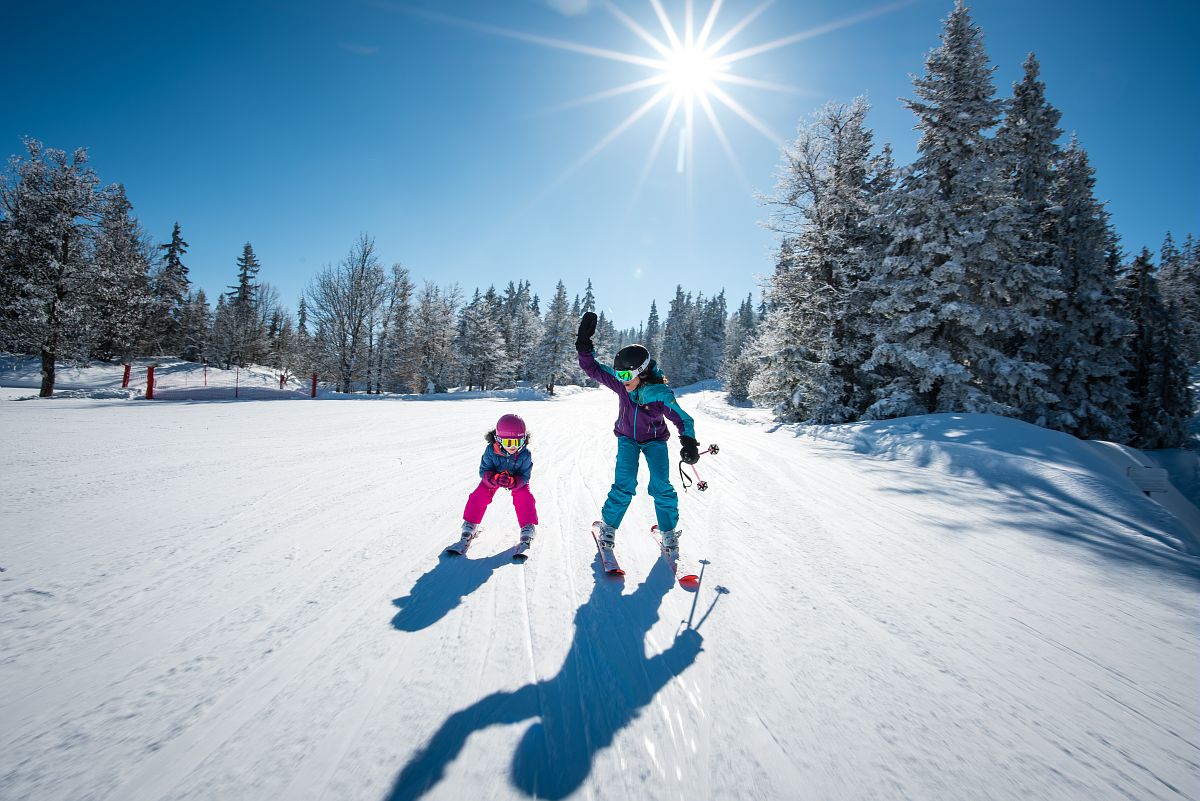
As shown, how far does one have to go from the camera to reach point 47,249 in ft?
54.0

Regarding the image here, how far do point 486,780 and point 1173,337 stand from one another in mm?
30887

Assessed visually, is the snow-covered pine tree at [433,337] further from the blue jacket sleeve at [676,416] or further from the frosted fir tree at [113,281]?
the blue jacket sleeve at [676,416]

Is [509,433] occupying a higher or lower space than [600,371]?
lower

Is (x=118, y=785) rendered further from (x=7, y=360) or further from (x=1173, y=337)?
(x=7, y=360)

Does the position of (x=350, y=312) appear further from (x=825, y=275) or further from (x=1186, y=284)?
(x=1186, y=284)

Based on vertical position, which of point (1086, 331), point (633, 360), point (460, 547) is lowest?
point (460, 547)

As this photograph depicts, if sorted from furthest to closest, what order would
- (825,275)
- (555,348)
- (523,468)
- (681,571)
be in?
1. (555,348)
2. (825,275)
3. (523,468)
4. (681,571)

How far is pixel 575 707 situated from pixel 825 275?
54.9 feet

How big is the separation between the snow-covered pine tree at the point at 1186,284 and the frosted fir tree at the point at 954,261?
103 ft

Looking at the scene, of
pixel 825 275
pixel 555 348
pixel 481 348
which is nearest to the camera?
pixel 825 275

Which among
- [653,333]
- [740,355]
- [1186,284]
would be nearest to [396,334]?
[740,355]

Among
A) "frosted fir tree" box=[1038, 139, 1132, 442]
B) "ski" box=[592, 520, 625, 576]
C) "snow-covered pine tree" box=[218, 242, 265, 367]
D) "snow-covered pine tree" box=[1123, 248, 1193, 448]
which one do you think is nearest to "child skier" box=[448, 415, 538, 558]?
"ski" box=[592, 520, 625, 576]

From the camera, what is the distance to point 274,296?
4412 centimetres

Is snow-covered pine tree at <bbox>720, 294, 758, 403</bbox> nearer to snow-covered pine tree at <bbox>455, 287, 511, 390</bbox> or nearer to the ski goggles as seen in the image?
the ski goggles
